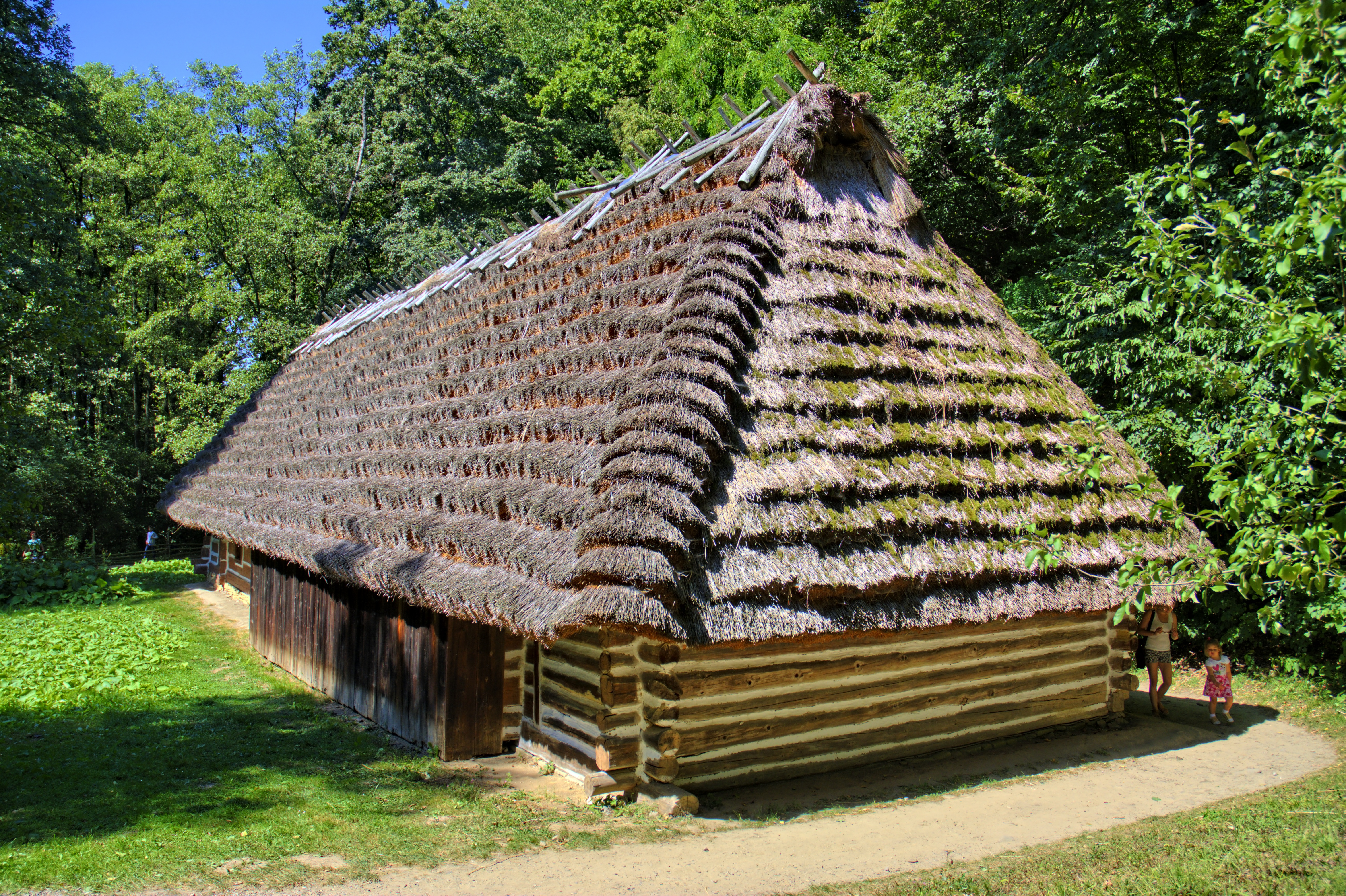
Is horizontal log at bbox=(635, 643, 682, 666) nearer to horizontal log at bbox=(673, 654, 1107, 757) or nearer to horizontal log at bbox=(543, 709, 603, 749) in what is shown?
horizontal log at bbox=(673, 654, 1107, 757)

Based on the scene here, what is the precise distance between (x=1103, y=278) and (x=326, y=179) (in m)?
27.5

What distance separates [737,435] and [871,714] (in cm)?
348

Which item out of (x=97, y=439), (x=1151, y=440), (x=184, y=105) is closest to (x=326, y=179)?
(x=184, y=105)

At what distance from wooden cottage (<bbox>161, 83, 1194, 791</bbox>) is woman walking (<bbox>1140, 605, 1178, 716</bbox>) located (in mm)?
523

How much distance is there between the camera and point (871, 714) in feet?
28.5

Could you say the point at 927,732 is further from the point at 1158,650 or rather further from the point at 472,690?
the point at 472,690

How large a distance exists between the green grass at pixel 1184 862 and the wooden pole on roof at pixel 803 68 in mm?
7817

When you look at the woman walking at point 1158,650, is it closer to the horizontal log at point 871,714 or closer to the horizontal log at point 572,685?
the horizontal log at point 871,714

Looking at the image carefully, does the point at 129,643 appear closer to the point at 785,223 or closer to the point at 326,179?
the point at 785,223

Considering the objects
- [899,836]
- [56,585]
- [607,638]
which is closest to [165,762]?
[607,638]

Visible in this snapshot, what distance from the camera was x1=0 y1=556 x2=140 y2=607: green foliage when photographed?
1766cm

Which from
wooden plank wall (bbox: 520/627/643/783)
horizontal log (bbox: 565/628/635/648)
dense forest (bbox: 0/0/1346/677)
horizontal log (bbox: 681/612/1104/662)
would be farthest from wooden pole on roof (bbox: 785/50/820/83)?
wooden plank wall (bbox: 520/627/643/783)

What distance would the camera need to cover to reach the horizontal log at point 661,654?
24.3 ft

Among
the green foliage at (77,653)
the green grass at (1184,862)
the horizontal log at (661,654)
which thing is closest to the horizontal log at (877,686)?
the horizontal log at (661,654)
